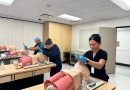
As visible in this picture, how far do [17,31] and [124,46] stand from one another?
589cm

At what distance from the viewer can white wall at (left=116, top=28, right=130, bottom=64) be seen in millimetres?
6578

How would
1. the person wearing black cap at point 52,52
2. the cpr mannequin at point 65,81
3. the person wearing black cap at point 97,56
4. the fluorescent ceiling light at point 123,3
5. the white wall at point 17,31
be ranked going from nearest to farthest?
the cpr mannequin at point 65,81
the person wearing black cap at point 97,56
the person wearing black cap at point 52,52
the fluorescent ceiling light at point 123,3
the white wall at point 17,31

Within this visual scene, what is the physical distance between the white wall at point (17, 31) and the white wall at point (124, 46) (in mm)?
4715

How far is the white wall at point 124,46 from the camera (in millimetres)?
6578

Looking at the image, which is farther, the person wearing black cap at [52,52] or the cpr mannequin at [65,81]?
the person wearing black cap at [52,52]

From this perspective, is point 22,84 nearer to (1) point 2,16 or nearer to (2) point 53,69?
(2) point 53,69

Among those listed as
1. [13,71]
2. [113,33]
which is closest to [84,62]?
[13,71]

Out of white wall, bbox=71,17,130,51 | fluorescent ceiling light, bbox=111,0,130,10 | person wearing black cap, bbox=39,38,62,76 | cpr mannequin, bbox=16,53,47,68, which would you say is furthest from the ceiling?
cpr mannequin, bbox=16,53,47,68

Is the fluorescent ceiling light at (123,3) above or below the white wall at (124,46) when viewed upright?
above

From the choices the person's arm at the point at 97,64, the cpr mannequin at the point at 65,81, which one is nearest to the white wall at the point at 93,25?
the person's arm at the point at 97,64

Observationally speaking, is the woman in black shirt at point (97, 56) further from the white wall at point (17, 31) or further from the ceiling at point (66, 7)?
the white wall at point (17, 31)

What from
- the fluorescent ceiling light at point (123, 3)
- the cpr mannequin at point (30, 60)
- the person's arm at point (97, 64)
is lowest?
the cpr mannequin at point (30, 60)

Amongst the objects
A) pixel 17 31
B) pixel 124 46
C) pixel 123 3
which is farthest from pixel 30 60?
pixel 124 46

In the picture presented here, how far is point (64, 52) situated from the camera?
7082 millimetres
